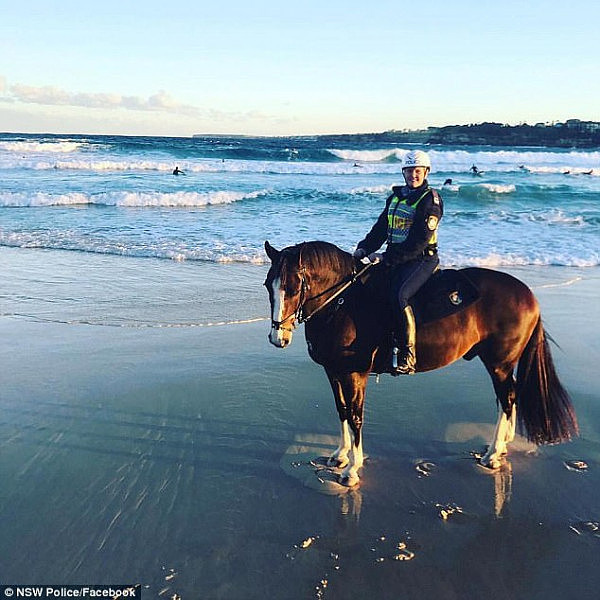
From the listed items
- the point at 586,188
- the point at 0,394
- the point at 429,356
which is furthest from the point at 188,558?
the point at 586,188

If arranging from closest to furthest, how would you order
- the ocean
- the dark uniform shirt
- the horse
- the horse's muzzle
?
1. the horse's muzzle
2. the horse
3. the dark uniform shirt
4. the ocean

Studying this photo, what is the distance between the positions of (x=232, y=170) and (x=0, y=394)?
35.7 metres

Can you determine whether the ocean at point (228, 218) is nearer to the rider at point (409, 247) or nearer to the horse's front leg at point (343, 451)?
the horse's front leg at point (343, 451)

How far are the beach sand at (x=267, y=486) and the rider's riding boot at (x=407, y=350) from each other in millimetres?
875

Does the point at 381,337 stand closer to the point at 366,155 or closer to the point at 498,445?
the point at 498,445

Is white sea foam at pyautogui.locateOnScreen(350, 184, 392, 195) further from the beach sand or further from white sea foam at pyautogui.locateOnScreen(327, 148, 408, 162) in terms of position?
white sea foam at pyautogui.locateOnScreen(327, 148, 408, 162)

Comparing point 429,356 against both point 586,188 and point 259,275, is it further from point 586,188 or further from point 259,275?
point 586,188

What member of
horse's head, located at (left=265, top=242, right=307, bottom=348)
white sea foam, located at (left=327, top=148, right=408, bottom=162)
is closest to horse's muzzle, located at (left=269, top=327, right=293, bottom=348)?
horse's head, located at (left=265, top=242, right=307, bottom=348)

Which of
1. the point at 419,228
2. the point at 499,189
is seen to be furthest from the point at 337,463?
the point at 499,189

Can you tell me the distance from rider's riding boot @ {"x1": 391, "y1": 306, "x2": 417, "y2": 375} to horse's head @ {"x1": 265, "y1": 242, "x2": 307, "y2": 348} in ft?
2.92

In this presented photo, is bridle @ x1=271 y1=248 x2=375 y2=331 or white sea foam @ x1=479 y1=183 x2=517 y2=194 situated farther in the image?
white sea foam @ x1=479 y1=183 x2=517 y2=194

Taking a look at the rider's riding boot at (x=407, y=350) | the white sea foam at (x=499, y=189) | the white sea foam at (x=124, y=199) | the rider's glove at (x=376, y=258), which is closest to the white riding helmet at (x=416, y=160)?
the rider's glove at (x=376, y=258)

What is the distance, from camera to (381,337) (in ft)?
14.3

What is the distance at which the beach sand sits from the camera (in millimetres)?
3361
